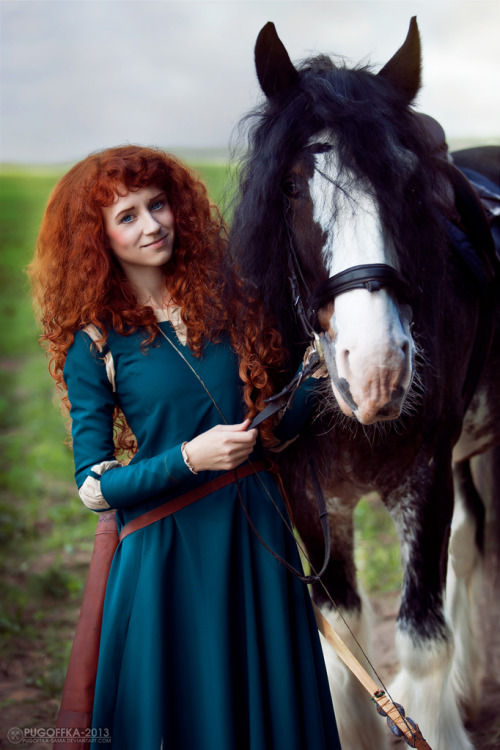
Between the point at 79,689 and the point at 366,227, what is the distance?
51.7 inches

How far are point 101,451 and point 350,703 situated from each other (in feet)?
4.51

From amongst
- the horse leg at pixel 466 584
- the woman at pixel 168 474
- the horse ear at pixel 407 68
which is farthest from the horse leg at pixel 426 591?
the horse ear at pixel 407 68

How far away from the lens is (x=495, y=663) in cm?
321

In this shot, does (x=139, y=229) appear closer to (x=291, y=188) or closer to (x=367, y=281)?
(x=291, y=188)

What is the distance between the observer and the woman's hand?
5.20ft

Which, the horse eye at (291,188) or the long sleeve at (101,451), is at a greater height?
the horse eye at (291,188)

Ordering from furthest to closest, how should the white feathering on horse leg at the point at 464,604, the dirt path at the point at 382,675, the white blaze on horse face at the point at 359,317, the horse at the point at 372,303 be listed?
the white feathering on horse leg at the point at 464,604
the dirt path at the point at 382,675
the horse at the point at 372,303
the white blaze on horse face at the point at 359,317

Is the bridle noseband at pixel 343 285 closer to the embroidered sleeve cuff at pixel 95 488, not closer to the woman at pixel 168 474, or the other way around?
the woman at pixel 168 474

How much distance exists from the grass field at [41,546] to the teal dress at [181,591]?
0.67 metres

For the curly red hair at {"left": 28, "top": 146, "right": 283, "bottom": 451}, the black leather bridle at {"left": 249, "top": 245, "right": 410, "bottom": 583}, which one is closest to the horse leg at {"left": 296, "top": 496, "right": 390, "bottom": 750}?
the black leather bridle at {"left": 249, "top": 245, "right": 410, "bottom": 583}

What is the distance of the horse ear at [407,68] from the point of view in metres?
1.87

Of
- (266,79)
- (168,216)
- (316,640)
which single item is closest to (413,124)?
(266,79)

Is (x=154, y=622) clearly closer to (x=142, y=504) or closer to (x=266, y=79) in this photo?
(x=142, y=504)

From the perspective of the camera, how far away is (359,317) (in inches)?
59.2
